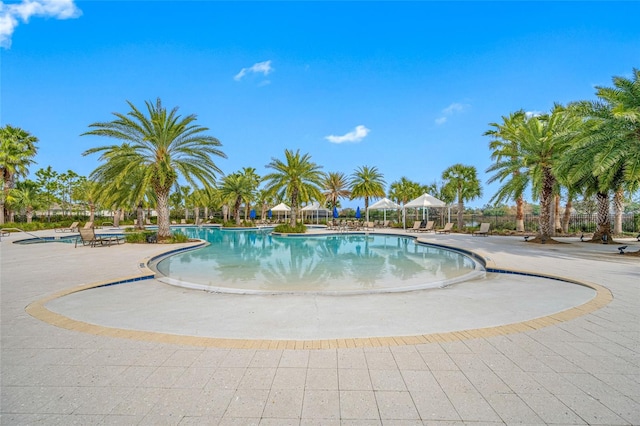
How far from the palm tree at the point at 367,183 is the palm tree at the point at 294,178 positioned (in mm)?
8237

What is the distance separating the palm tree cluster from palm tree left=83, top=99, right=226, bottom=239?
1607cm

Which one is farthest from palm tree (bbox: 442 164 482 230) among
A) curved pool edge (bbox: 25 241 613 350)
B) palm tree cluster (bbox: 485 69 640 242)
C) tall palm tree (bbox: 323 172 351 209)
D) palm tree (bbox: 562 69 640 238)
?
curved pool edge (bbox: 25 241 613 350)

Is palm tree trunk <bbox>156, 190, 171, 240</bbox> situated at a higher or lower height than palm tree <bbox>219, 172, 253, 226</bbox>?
lower

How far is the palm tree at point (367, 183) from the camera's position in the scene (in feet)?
106

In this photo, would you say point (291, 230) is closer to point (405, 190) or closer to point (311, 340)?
point (405, 190)

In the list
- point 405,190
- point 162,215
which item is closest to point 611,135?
point 162,215

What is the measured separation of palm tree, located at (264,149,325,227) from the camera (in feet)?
79.9

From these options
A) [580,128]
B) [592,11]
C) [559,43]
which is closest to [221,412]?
[580,128]

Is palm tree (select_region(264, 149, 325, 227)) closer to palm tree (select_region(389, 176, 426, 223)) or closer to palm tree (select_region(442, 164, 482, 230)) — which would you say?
palm tree (select_region(442, 164, 482, 230))

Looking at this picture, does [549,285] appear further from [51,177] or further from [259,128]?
[51,177]

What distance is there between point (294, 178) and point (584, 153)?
1771 centimetres

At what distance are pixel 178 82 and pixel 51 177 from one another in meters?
24.0

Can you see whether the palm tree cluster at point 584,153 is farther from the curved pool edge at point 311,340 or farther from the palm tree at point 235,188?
the palm tree at point 235,188

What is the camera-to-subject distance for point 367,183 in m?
32.3
